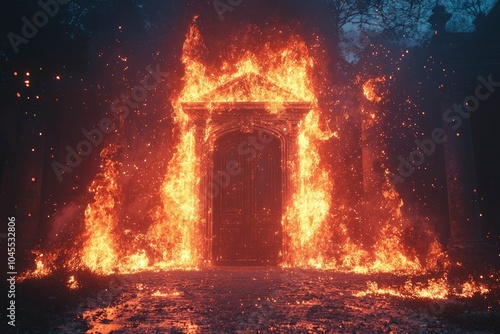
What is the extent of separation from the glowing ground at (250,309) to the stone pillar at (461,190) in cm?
272

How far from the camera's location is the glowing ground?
3490 mm

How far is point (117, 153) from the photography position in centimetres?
872

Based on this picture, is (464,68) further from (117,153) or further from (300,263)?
(117,153)

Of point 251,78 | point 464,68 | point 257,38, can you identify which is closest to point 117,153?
point 251,78

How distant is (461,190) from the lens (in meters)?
7.84

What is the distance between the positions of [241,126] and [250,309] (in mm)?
5344

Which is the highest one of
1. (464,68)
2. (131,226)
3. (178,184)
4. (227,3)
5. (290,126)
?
(227,3)

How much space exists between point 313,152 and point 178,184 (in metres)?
3.35
